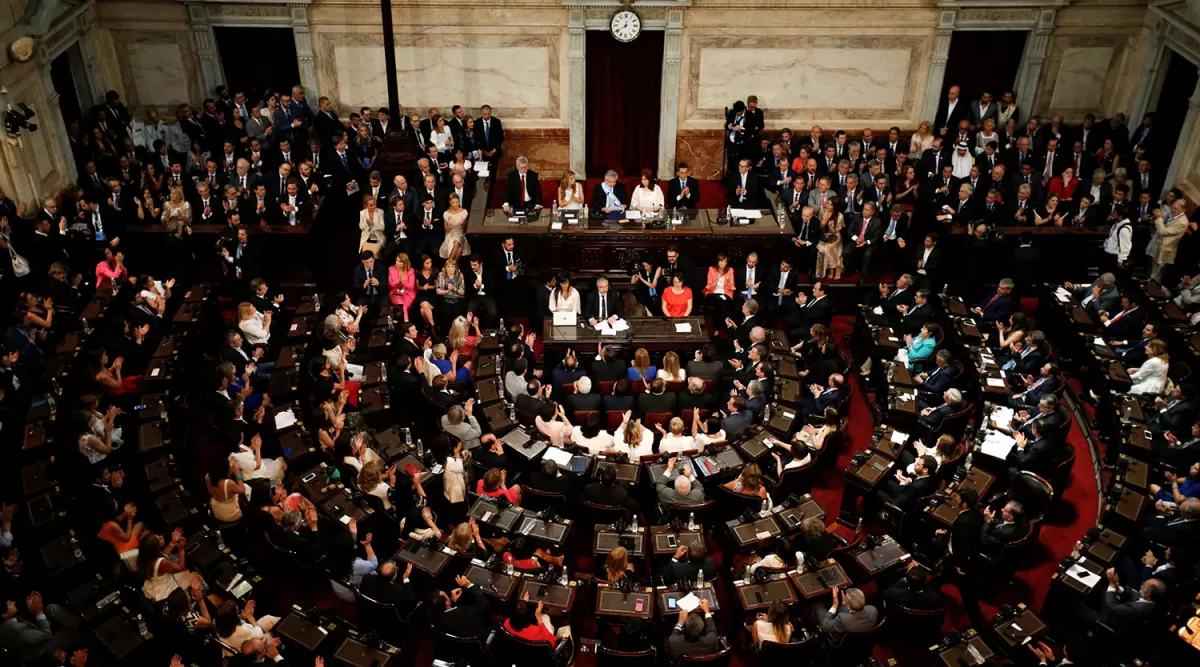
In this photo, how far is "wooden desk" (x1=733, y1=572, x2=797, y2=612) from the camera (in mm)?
9195

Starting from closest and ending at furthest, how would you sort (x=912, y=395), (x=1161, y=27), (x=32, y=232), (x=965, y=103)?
(x=912, y=395) → (x=32, y=232) → (x=1161, y=27) → (x=965, y=103)

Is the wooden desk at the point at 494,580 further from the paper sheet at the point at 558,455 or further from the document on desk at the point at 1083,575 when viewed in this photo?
the document on desk at the point at 1083,575

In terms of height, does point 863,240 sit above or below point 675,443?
above

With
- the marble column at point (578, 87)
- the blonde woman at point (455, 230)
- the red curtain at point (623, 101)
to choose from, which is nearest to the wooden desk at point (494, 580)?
the blonde woman at point (455, 230)

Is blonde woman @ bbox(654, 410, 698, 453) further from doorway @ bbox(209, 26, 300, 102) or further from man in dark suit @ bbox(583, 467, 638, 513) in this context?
doorway @ bbox(209, 26, 300, 102)

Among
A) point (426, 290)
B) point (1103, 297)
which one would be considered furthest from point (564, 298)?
point (1103, 297)

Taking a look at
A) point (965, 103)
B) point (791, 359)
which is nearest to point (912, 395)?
point (791, 359)

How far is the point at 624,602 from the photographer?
29.9 ft

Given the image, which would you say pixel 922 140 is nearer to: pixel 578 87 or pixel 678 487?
pixel 578 87

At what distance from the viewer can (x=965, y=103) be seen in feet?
57.2

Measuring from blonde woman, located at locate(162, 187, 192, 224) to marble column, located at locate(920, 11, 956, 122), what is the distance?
12295 millimetres

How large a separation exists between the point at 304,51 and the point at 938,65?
10.8 meters

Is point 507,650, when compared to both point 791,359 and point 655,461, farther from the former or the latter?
point 791,359

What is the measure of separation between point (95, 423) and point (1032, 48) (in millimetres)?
15372
